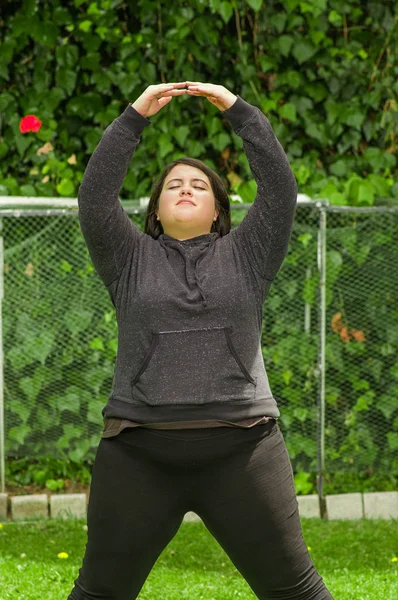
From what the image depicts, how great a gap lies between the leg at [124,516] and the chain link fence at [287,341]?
266 centimetres

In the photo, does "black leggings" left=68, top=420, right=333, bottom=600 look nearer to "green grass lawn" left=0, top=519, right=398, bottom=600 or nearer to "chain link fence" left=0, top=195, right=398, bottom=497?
"green grass lawn" left=0, top=519, right=398, bottom=600

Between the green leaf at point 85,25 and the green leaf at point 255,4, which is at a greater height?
the green leaf at point 255,4

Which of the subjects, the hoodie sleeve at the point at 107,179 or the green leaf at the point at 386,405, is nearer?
the hoodie sleeve at the point at 107,179

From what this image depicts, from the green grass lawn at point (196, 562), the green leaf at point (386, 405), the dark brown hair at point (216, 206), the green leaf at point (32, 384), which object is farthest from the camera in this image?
the green leaf at point (386, 405)

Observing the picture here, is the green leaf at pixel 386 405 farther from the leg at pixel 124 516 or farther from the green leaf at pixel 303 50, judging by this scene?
the leg at pixel 124 516

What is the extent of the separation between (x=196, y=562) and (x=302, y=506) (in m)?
0.93

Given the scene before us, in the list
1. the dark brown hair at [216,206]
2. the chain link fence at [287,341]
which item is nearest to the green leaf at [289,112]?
the chain link fence at [287,341]

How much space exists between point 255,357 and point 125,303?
1.23 ft

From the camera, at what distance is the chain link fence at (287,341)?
16.8 ft

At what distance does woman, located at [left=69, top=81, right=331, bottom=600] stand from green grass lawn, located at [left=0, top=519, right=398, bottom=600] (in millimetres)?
1445

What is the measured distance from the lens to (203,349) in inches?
97.2

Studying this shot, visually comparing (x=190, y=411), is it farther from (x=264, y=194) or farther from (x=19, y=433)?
(x=19, y=433)

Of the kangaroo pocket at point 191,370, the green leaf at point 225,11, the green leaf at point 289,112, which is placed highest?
the green leaf at point 225,11

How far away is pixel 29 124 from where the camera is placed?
18.8ft
